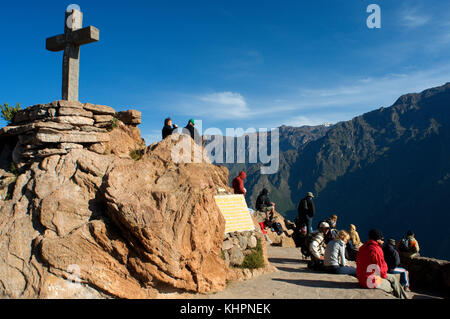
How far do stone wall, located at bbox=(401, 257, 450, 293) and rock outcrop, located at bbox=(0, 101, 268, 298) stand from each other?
7651mm

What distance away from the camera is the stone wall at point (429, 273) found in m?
11.6

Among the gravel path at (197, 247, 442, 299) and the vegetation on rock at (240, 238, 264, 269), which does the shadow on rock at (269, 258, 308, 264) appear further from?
the vegetation on rock at (240, 238, 264, 269)

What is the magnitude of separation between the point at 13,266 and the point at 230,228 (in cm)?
546

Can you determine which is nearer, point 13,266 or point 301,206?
point 13,266

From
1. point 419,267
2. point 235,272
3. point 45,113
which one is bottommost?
point 419,267

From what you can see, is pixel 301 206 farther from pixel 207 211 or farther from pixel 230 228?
pixel 207 211

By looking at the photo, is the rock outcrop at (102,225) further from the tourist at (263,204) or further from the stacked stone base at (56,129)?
the tourist at (263,204)

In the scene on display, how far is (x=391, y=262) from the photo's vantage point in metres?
9.30

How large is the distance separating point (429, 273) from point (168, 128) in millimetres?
10890

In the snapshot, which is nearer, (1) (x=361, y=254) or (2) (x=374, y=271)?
(2) (x=374, y=271)

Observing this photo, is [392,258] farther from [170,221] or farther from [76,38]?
[76,38]

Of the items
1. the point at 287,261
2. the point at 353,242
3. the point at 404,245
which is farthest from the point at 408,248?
the point at 287,261

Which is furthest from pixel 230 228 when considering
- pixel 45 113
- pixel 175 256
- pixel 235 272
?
pixel 45 113

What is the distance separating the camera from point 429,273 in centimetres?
1209
